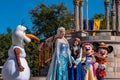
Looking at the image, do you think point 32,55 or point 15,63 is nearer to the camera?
point 15,63

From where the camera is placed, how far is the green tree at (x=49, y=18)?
154ft

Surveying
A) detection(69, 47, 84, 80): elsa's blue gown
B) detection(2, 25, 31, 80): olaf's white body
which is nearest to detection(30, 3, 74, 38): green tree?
detection(69, 47, 84, 80): elsa's blue gown

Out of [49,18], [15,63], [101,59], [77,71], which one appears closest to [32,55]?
[49,18]

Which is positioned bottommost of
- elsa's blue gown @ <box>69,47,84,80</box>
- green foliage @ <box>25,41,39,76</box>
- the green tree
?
elsa's blue gown @ <box>69,47,84,80</box>

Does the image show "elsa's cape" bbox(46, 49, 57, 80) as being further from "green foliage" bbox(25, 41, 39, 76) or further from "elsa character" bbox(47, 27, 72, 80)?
"green foliage" bbox(25, 41, 39, 76)

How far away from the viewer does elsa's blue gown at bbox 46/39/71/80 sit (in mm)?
12000

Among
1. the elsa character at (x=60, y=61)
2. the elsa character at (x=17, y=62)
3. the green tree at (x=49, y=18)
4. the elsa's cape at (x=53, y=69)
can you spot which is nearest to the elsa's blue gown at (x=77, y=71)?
the elsa character at (x=60, y=61)

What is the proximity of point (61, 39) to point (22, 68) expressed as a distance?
3.92m

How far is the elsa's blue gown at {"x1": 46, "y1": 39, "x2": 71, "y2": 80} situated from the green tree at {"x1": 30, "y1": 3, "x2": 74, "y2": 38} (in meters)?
34.7

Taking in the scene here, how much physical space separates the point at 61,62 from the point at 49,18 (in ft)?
117

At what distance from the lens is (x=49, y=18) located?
47531mm

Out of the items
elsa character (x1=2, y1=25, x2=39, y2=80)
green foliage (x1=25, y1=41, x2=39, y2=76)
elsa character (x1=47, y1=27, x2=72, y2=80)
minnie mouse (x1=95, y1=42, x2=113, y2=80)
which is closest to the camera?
elsa character (x1=2, y1=25, x2=39, y2=80)

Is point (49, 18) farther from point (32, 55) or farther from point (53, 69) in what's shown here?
point (53, 69)

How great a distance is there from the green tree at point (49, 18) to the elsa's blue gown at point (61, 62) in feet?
114
